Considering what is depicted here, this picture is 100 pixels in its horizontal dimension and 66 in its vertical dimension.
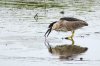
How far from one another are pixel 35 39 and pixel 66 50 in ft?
7.06

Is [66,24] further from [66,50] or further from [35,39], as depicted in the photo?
[66,50]

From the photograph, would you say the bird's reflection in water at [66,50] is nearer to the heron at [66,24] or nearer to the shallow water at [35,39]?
the shallow water at [35,39]

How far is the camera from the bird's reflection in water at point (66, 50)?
1349cm

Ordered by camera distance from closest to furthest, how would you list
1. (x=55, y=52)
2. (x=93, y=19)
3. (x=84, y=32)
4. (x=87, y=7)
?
(x=55, y=52) < (x=84, y=32) < (x=93, y=19) < (x=87, y=7)

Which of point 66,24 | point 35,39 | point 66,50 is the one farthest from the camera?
point 66,24

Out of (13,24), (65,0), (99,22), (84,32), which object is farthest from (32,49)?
(65,0)

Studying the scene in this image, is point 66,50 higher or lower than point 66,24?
lower

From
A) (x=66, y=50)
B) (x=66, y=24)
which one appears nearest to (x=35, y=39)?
(x=66, y=24)

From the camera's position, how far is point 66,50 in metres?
14.4

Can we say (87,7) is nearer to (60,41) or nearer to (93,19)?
(93,19)

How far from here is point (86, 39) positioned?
16.4 meters

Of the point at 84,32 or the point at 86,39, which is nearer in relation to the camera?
the point at 86,39

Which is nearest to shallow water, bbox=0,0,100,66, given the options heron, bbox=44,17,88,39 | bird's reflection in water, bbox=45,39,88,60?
bird's reflection in water, bbox=45,39,88,60

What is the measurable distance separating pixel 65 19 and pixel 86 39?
1223 mm
